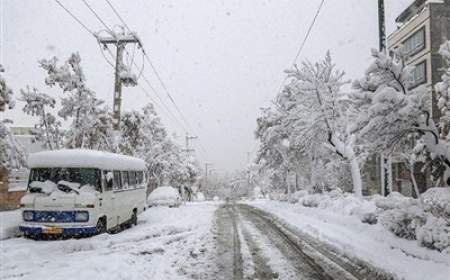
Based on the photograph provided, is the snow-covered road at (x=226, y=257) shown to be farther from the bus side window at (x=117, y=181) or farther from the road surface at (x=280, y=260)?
the bus side window at (x=117, y=181)

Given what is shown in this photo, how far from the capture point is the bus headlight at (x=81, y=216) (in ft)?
44.9

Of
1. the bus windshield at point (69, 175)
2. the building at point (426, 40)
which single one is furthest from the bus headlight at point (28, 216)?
the building at point (426, 40)

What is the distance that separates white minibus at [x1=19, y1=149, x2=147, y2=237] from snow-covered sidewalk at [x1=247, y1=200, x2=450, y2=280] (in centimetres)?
706

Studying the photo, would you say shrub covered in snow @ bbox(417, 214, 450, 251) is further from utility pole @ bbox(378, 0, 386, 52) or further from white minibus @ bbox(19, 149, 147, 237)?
white minibus @ bbox(19, 149, 147, 237)

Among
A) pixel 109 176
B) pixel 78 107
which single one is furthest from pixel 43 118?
pixel 109 176

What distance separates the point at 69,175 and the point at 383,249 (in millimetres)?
9702

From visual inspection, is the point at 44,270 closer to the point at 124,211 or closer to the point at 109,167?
the point at 109,167

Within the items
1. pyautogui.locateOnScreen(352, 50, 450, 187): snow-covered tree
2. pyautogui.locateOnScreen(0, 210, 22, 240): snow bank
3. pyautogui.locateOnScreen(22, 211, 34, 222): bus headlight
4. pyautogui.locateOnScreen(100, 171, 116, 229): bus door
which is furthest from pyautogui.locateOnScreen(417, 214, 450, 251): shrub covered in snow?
pyautogui.locateOnScreen(0, 210, 22, 240): snow bank

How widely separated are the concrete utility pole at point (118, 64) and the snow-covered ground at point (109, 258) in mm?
7976

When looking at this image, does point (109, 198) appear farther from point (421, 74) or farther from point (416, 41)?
point (416, 41)

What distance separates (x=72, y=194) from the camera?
13984mm

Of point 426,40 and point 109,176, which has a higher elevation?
point 426,40

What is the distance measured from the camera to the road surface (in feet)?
29.1

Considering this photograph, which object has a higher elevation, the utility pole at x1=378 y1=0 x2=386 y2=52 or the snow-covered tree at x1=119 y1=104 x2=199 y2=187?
the utility pole at x1=378 y1=0 x2=386 y2=52
